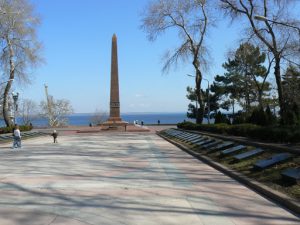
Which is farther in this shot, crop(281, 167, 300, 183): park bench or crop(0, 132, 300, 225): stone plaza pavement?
crop(281, 167, 300, 183): park bench

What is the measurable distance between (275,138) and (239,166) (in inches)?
185

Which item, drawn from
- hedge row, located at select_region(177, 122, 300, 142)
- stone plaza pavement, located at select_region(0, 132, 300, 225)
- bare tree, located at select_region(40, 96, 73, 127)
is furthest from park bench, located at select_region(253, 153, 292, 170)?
bare tree, located at select_region(40, 96, 73, 127)

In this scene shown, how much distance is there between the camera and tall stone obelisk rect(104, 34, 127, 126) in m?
57.0

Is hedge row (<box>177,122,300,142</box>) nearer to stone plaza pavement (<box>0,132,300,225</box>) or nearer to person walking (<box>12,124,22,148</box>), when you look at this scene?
stone plaza pavement (<box>0,132,300,225</box>)

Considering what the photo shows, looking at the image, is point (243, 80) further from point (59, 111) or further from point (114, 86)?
point (59, 111)

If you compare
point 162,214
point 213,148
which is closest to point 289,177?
point 162,214

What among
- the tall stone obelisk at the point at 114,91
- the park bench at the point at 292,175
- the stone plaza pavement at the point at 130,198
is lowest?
the stone plaza pavement at the point at 130,198

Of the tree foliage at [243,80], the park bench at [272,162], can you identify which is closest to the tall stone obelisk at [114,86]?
the tree foliage at [243,80]

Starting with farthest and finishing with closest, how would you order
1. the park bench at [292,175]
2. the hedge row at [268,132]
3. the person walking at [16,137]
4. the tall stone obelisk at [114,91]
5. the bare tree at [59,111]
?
the bare tree at [59,111] → the tall stone obelisk at [114,91] → the person walking at [16,137] → the hedge row at [268,132] → the park bench at [292,175]

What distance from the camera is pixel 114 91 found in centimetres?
5797

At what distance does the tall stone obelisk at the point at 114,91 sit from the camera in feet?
187

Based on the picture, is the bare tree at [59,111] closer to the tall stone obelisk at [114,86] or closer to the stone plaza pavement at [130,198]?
the tall stone obelisk at [114,86]

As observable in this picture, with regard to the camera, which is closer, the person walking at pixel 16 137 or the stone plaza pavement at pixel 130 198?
the stone plaza pavement at pixel 130 198

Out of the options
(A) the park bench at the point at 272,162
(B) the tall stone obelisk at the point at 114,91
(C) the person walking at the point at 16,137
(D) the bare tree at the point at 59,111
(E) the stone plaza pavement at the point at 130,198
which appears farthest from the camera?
(D) the bare tree at the point at 59,111
